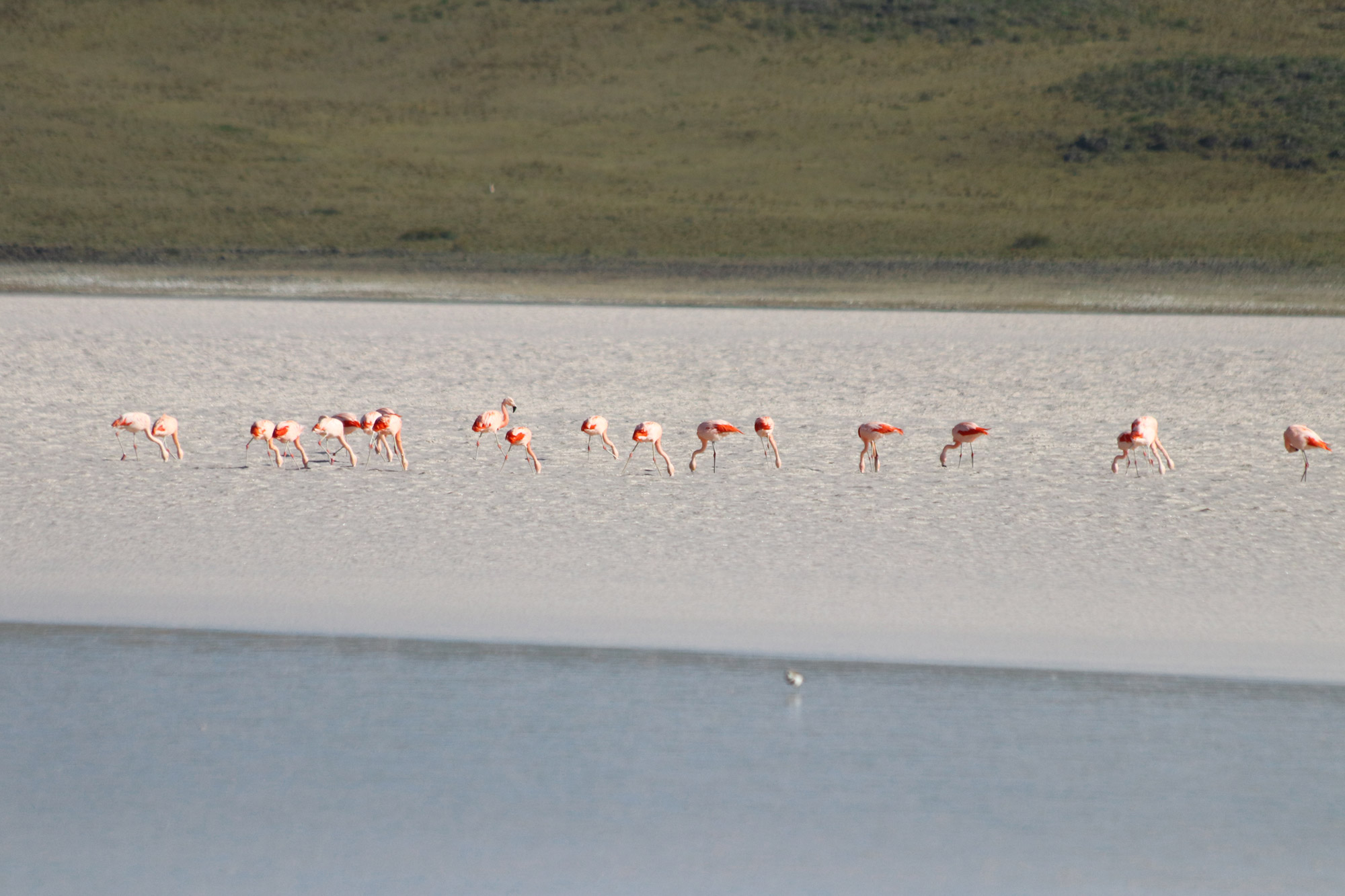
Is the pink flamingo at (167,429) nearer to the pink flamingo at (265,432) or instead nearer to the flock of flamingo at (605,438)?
the flock of flamingo at (605,438)

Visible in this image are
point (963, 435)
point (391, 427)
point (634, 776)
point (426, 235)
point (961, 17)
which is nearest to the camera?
point (634, 776)

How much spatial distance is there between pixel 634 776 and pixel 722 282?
2109 cm

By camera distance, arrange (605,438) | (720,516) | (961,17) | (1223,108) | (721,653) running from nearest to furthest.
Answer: (721,653) → (720,516) → (605,438) → (1223,108) → (961,17)

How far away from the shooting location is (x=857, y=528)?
7.38m

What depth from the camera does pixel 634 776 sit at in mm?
4680

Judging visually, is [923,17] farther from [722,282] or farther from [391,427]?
[391,427]

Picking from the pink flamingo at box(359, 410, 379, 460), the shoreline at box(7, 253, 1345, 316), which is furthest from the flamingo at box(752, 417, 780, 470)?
the shoreline at box(7, 253, 1345, 316)

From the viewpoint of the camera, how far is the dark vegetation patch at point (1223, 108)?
44.8 m

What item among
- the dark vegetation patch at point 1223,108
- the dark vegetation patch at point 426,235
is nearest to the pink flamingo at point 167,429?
the dark vegetation patch at point 426,235

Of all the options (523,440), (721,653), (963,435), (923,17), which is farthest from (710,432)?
(923,17)

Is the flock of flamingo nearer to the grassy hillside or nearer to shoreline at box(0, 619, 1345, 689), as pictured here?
shoreline at box(0, 619, 1345, 689)

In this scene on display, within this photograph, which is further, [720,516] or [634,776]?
[720,516]

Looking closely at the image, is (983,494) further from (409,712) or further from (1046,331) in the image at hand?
(1046,331)

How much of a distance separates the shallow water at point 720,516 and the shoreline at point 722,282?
25.8 ft
